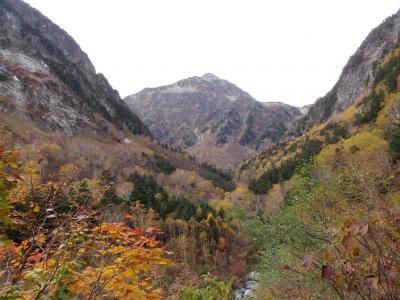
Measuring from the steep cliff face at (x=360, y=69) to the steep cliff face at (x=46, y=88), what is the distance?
9657cm

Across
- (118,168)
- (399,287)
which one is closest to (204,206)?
(118,168)

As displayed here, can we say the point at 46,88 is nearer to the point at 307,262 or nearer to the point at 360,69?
the point at 360,69

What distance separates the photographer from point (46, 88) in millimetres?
120062

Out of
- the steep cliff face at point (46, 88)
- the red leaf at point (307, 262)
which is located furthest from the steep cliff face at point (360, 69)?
the red leaf at point (307, 262)

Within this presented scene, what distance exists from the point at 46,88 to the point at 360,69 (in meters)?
123

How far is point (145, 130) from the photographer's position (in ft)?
605

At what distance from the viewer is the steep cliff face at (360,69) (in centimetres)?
12538

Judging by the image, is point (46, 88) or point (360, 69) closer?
point (46, 88)

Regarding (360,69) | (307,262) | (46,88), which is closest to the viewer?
(307,262)

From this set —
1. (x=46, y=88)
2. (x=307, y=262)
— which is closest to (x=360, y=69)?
(x=46, y=88)

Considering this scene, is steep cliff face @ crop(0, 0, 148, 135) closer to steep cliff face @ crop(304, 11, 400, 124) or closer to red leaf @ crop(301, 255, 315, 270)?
steep cliff face @ crop(304, 11, 400, 124)

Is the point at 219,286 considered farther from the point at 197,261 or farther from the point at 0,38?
the point at 0,38

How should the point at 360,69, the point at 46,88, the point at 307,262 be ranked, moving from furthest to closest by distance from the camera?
1. the point at 360,69
2. the point at 46,88
3. the point at 307,262

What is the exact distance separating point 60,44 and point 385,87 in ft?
580
